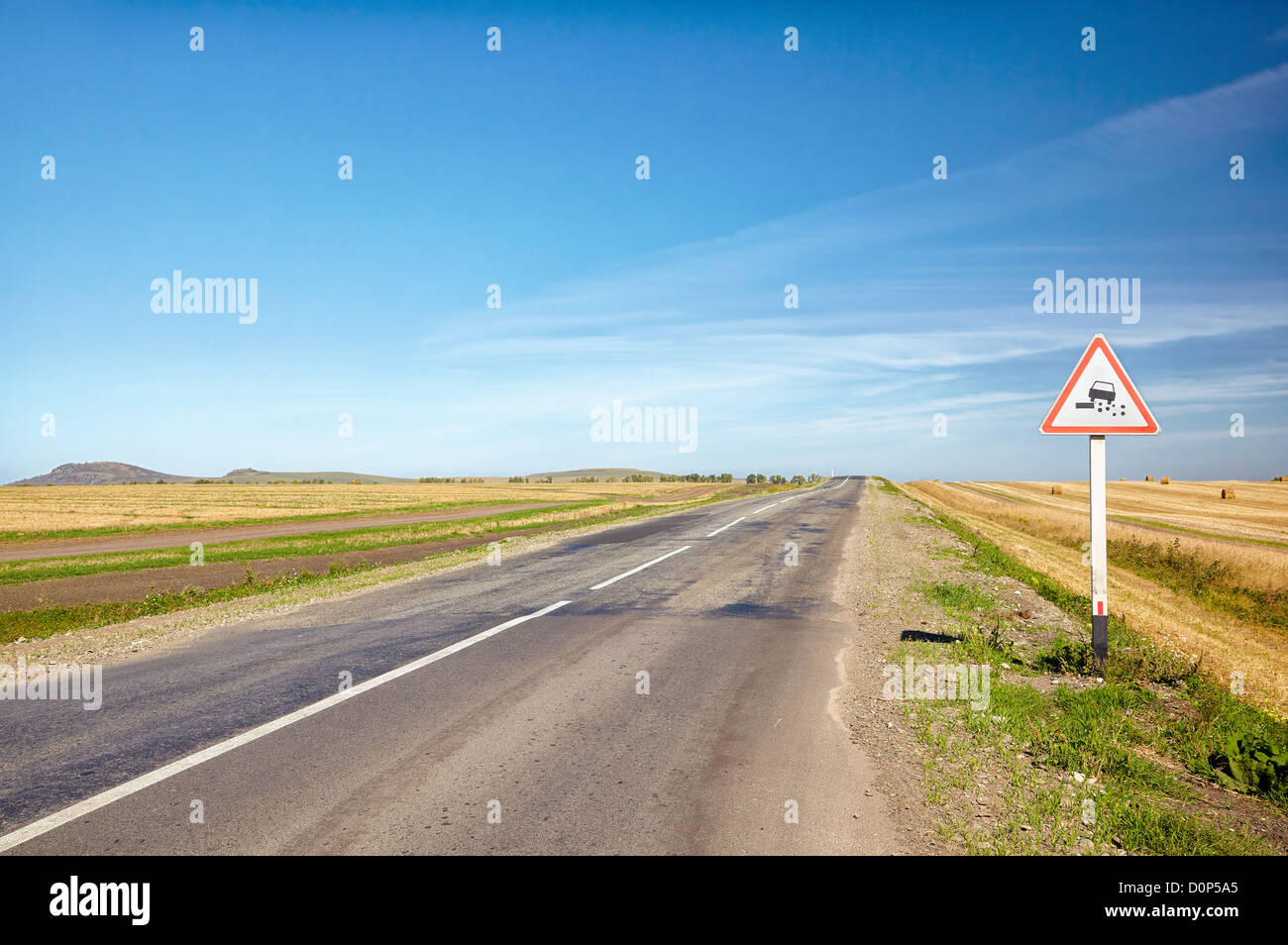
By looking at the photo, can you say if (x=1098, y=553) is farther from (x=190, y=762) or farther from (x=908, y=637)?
(x=190, y=762)

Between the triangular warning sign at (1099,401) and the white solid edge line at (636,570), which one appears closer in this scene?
the triangular warning sign at (1099,401)

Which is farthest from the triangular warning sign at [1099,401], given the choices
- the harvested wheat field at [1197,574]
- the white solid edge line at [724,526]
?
the white solid edge line at [724,526]

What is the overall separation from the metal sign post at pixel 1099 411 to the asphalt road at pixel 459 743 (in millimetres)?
2928

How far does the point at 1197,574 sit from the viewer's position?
59.7ft

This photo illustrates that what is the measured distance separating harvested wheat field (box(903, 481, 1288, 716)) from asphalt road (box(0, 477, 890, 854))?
4.76 metres

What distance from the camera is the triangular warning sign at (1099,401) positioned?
6.75 m

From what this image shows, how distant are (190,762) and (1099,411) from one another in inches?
333

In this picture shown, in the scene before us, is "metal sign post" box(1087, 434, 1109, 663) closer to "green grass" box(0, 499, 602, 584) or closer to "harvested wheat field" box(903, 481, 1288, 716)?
"harvested wheat field" box(903, 481, 1288, 716)

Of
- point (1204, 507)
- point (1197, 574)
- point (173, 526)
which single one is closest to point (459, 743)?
point (1197, 574)

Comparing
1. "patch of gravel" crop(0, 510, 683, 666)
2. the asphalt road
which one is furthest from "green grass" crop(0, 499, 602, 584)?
the asphalt road

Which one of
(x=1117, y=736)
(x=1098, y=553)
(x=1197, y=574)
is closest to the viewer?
(x=1117, y=736)

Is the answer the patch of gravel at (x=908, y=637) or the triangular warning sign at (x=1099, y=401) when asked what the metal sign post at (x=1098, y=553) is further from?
the patch of gravel at (x=908, y=637)
